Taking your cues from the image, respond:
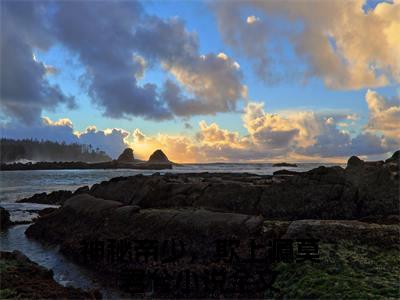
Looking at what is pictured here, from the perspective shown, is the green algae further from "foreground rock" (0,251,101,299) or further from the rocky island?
the rocky island

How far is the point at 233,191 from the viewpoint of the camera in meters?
19.1

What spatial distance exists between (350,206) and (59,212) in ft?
46.0

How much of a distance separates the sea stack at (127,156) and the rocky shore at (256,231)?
17466 centimetres

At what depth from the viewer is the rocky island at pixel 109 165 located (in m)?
136

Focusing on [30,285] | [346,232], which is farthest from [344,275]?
[30,285]

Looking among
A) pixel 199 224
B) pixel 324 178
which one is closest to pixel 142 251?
pixel 199 224

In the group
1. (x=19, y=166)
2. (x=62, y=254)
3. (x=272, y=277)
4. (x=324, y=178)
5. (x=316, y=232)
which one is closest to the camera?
(x=272, y=277)

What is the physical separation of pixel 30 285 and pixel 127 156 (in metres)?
188

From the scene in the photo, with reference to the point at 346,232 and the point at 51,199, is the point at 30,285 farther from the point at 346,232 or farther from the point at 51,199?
the point at 51,199

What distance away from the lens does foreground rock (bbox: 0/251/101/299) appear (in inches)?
370

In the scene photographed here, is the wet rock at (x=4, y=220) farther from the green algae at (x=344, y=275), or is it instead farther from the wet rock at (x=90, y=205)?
the green algae at (x=344, y=275)

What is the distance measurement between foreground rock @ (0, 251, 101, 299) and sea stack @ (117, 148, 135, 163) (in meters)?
184

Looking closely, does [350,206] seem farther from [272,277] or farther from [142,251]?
[142,251]

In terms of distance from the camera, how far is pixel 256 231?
12.2m
